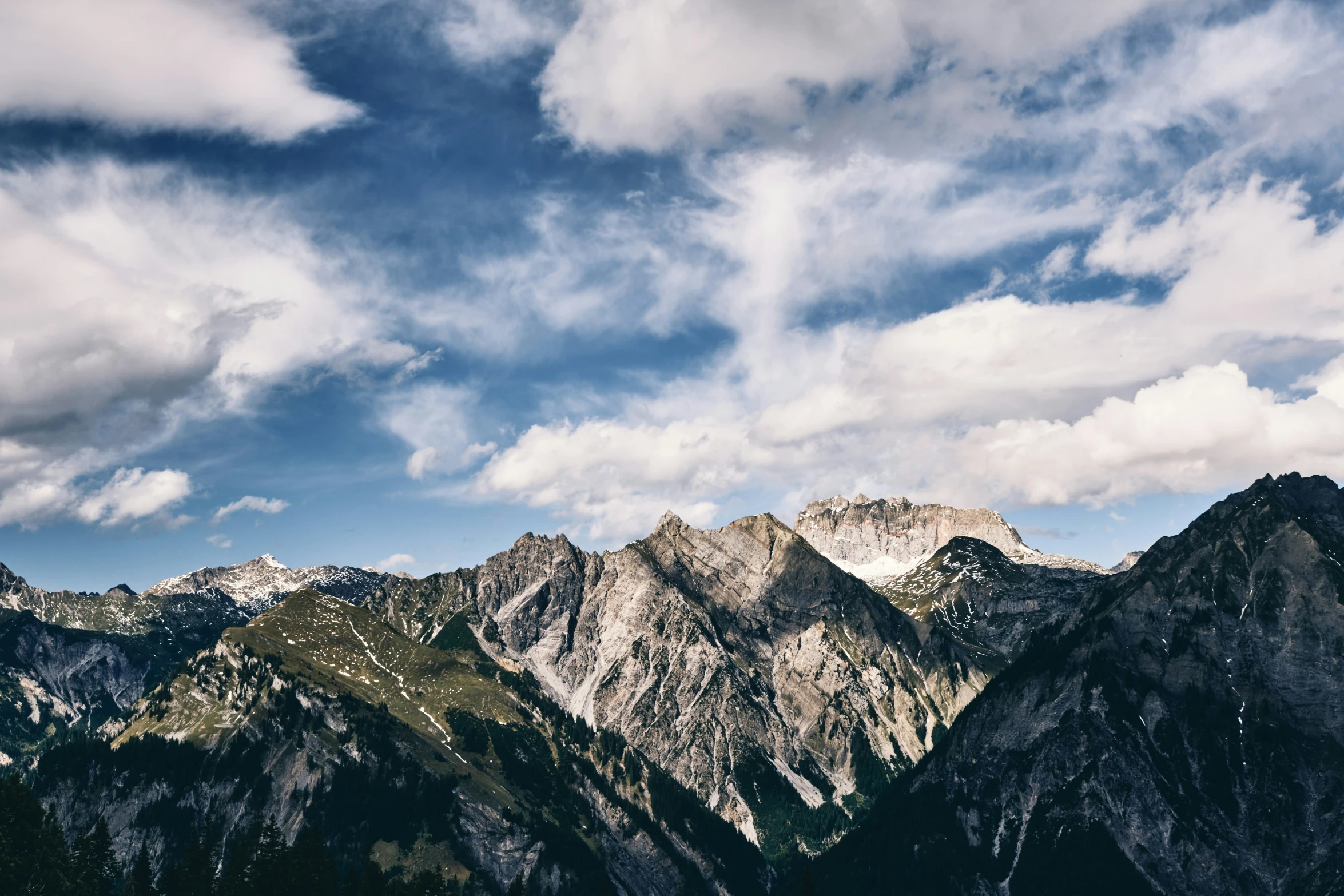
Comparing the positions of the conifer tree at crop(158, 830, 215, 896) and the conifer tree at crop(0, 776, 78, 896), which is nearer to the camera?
the conifer tree at crop(0, 776, 78, 896)

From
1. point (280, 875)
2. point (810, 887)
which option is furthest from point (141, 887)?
point (810, 887)

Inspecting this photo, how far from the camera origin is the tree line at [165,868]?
106 metres

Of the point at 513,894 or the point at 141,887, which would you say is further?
the point at 513,894

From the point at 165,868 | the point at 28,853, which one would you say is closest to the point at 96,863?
the point at 165,868

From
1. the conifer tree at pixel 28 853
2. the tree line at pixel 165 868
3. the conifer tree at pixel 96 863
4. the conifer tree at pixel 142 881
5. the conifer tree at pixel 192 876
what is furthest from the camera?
the conifer tree at pixel 192 876

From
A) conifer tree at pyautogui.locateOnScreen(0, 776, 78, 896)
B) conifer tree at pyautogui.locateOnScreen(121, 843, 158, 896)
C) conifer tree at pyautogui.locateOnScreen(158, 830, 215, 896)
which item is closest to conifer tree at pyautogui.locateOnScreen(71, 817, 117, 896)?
conifer tree at pyautogui.locateOnScreen(121, 843, 158, 896)

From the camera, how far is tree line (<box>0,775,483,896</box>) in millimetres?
105688

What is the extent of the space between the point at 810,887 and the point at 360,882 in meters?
63.5

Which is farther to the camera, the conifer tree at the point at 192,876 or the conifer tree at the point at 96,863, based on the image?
the conifer tree at the point at 192,876

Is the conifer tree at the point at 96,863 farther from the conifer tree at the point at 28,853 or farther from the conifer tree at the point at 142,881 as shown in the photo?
the conifer tree at the point at 28,853

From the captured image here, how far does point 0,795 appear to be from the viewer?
111m

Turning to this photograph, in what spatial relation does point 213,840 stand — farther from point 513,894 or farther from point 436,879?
point 513,894

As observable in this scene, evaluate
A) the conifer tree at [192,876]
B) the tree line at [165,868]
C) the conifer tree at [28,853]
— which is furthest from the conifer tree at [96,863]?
the conifer tree at [192,876]

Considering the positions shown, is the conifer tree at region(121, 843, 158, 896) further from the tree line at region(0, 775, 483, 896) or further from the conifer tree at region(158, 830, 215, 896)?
the conifer tree at region(158, 830, 215, 896)
